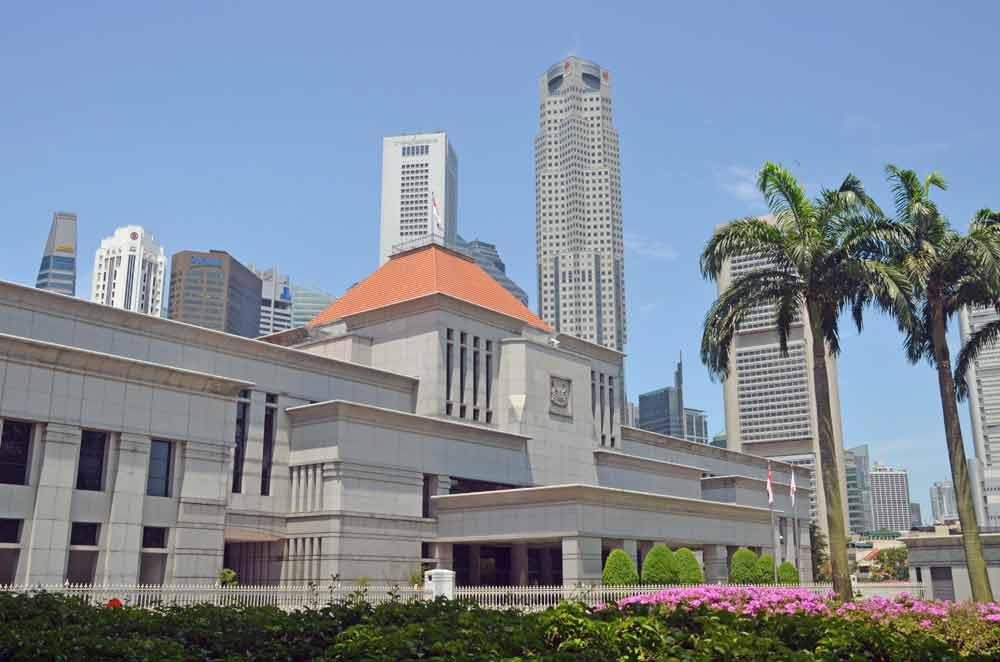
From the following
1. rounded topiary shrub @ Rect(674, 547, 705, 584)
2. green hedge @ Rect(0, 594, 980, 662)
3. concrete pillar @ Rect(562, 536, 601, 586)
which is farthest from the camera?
rounded topiary shrub @ Rect(674, 547, 705, 584)

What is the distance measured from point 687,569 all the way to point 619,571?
3993 millimetres

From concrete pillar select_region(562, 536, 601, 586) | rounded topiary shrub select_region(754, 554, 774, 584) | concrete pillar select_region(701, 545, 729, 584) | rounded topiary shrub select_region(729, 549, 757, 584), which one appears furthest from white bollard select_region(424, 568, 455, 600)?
concrete pillar select_region(701, 545, 729, 584)

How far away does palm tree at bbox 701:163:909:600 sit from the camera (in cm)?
2839

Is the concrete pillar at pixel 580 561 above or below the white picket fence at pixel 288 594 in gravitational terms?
above

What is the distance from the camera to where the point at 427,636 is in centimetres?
1209

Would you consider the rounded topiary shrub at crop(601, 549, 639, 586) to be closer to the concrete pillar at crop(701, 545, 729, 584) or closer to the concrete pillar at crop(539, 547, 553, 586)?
the concrete pillar at crop(539, 547, 553, 586)

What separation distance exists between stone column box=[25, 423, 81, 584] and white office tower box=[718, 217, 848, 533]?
464 feet

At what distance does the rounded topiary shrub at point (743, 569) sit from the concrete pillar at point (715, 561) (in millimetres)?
3916

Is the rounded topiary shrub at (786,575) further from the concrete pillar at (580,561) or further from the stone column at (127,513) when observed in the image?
the stone column at (127,513)

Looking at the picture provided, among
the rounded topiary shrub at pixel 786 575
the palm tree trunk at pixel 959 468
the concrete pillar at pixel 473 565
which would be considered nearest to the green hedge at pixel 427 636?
the palm tree trunk at pixel 959 468

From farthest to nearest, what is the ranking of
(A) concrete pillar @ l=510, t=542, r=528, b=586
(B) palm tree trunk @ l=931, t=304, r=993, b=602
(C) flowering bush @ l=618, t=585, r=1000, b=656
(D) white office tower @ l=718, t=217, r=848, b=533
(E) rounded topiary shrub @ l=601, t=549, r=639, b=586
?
(D) white office tower @ l=718, t=217, r=848, b=533 < (A) concrete pillar @ l=510, t=542, r=528, b=586 < (E) rounded topiary shrub @ l=601, t=549, r=639, b=586 < (B) palm tree trunk @ l=931, t=304, r=993, b=602 < (C) flowering bush @ l=618, t=585, r=1000, b=656

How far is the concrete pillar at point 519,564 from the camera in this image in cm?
4697

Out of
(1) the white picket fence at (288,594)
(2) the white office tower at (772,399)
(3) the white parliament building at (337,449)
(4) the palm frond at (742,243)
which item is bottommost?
(1) the white picket fence at (288,594)

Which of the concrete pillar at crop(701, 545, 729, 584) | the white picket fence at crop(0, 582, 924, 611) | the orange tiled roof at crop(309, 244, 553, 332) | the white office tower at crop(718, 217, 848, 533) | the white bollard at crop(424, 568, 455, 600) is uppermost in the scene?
the white office tower at crop(718, 217, 848, 533)
